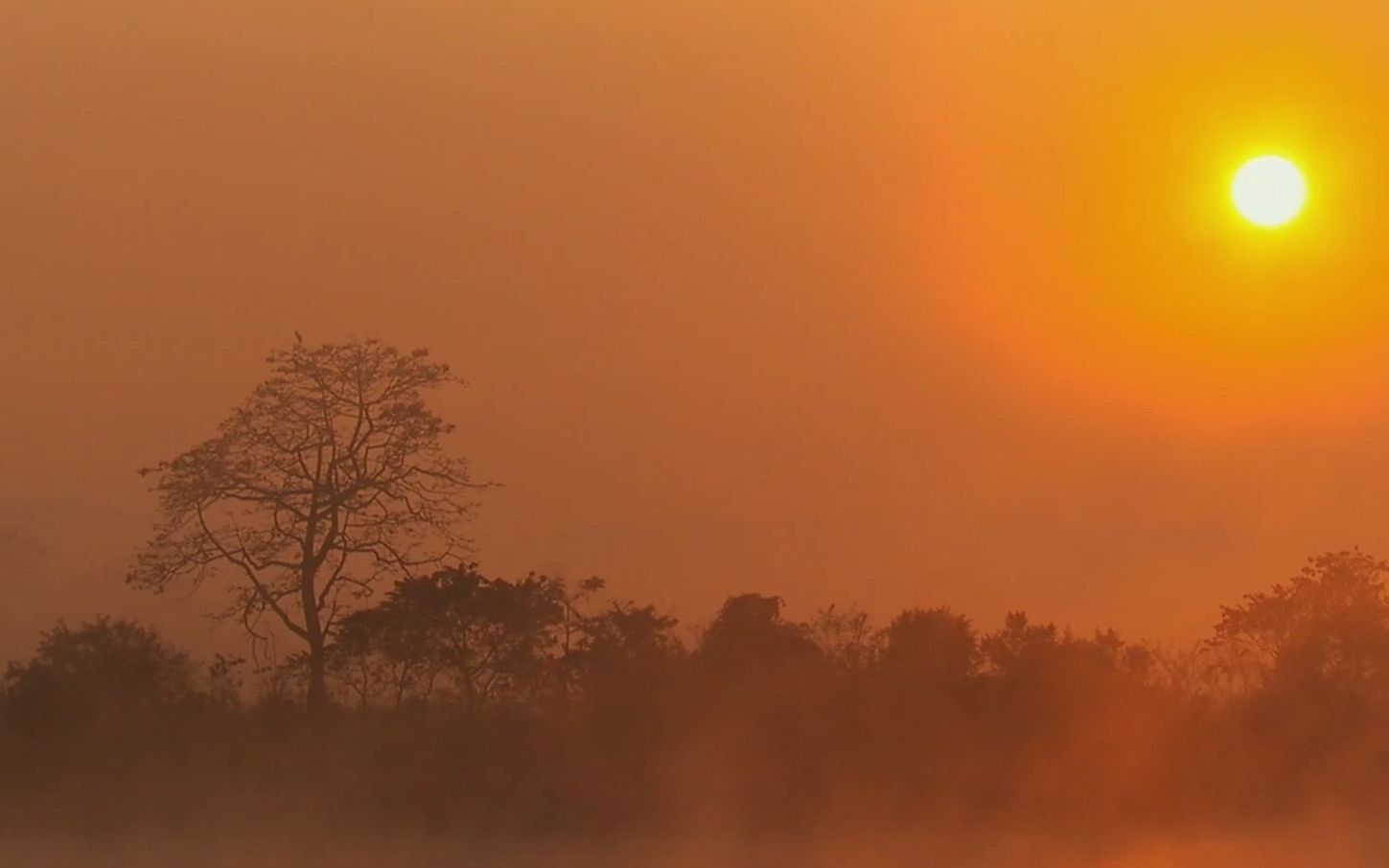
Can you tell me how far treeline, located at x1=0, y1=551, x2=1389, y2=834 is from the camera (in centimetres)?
2370

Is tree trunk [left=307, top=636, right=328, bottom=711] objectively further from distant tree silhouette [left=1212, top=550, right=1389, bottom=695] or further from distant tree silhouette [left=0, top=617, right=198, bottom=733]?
distant tree silhouette [left=1212, top=550, right=1389, bottom=695]

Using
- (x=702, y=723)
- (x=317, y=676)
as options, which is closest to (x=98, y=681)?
(x=317, y=676)

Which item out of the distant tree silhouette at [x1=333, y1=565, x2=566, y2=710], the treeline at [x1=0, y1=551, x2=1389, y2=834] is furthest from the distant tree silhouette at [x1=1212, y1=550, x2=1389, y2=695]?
the distant tree silhouette at [x1=333, y1=565, x2=566, y2=710]

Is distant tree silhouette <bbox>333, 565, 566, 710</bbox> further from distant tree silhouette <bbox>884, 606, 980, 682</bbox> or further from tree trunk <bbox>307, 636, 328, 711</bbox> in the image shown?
distant tree silhouette <bbox>884, 606, 980, 682</bbox>

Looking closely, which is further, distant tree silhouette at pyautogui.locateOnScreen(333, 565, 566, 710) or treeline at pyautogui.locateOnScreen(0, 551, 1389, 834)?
distant tree silhouette at pyautogui.locateOnScreen(333, 565, 566, 710)

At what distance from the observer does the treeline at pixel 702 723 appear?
23.7 meters

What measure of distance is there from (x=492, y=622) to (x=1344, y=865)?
40.8ft

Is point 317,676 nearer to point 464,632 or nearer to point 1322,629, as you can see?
point 464,632

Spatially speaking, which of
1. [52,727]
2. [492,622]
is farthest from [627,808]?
[52,727]

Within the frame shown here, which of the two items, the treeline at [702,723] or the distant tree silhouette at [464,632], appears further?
the distant tree silhouette at [464,632]

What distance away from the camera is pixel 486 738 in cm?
2494

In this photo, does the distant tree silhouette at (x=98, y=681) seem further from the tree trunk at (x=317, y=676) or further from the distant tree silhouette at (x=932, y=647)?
the distant tree silhouette at (x=932, y=647)

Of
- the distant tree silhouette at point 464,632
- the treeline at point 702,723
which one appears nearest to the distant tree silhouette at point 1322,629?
the treeline at point 702,723

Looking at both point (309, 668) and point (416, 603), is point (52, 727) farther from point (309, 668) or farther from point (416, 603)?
point (416, 603)
